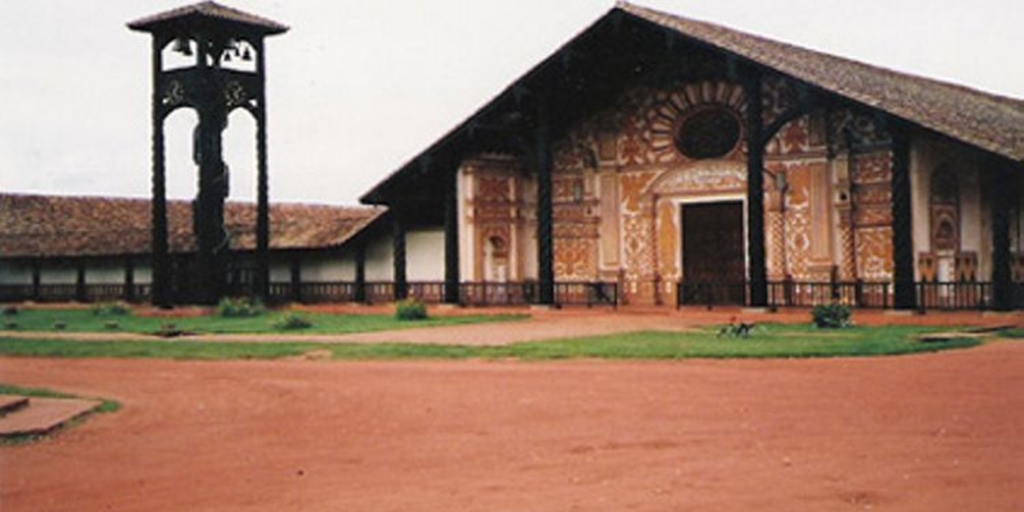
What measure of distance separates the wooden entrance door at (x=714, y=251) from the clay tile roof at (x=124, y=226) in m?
9.55

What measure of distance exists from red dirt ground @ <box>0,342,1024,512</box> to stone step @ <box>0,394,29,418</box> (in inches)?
32.4

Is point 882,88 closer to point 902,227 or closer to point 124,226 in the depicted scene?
point 902,227

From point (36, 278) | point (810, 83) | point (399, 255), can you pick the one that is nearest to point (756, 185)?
point (810, 83)

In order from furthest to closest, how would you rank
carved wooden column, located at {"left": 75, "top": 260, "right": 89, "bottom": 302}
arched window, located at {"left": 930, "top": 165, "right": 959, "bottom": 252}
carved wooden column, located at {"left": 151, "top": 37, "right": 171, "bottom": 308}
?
carved wooden column, located at {"left": 75, "top": 260, "right": 89, "bottom": 302}
carved wooden column, located at {"left": 151, "top": 37, "right": 171, "bottom": 308}
arched window, located at {"left": 930, "top": 165, "right": 959, "bottom": 252}

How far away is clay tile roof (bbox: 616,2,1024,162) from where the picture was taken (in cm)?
2362

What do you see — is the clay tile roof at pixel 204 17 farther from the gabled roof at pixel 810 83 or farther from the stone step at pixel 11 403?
the stone step at pixel 11 403

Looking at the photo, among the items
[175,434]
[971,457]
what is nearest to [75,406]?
[175,434]

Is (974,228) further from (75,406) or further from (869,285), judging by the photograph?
(75,406)

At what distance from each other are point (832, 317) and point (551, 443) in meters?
14.1

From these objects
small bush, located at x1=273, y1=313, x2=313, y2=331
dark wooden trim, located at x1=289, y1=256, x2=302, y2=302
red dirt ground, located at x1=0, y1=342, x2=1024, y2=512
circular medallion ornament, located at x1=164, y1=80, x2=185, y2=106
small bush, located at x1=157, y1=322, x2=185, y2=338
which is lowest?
red dirt ground, located at x1=0, y1=342, x2=1024, y2=512

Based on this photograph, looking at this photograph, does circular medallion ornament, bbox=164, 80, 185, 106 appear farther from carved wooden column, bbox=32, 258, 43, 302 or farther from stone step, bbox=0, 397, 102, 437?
stone step, bbox=0, 397, 102, 437

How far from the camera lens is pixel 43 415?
11.5m

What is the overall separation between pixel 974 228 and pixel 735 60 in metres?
6.31

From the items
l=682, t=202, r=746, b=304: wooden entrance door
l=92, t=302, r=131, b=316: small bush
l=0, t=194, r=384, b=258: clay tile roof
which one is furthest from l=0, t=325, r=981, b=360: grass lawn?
l=0, t=194, r=384, b=258: clay tile roof
